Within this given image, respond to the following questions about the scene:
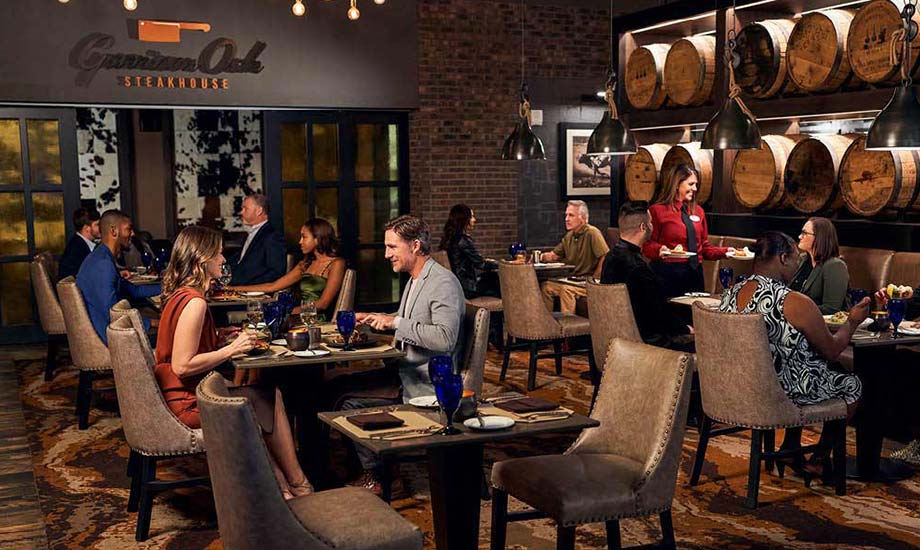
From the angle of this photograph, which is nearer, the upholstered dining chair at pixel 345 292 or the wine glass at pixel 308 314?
the wine glass at pixel 308 314

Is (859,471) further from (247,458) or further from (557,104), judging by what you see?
(557,104)

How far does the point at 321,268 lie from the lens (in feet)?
22.0

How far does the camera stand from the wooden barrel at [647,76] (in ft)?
28.1

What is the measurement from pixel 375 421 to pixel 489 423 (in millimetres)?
382

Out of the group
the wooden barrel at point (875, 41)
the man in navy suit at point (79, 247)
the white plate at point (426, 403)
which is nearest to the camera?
the white plate at point (426, 403)

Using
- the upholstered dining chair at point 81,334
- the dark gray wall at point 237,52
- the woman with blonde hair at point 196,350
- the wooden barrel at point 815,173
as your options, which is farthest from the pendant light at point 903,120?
the dark gray wall at point 237,52

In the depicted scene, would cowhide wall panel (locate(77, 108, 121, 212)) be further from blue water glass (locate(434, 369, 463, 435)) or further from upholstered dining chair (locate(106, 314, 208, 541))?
blue water glass (locate(434, 369, 463, 435))

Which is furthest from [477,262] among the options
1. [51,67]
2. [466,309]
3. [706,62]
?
[51,67]

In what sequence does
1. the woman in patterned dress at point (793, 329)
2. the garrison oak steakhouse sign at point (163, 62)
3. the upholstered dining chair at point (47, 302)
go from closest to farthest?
the woman in patterned dress at point (793, 329) < the upholstered dining chair at point (47, 302) < the garrison oak steakhouse sign at point (163, 62)

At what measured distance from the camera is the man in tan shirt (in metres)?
8.70

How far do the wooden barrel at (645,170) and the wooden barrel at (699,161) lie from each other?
28 centimetres

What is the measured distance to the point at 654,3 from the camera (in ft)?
35.8

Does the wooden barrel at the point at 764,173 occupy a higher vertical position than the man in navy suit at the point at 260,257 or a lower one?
higher

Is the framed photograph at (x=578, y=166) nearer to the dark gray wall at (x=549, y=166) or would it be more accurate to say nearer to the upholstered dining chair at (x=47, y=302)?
the dark gray wall at (x=549, y=166)
